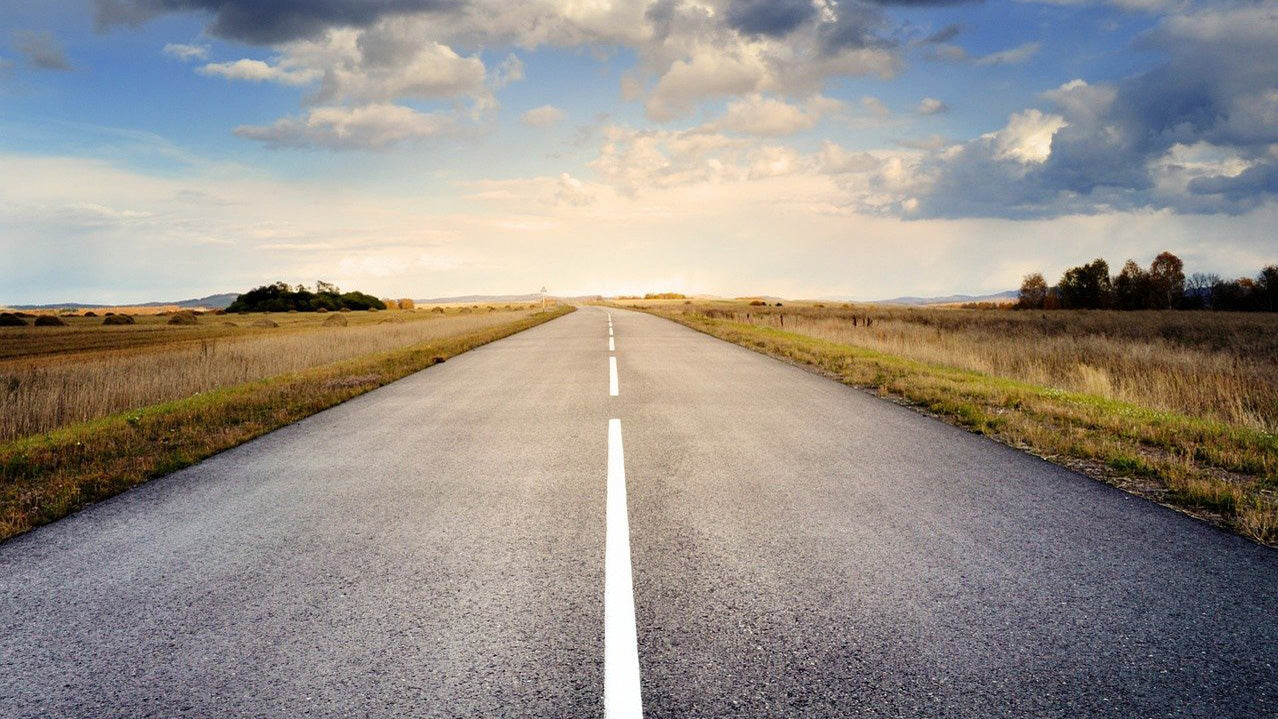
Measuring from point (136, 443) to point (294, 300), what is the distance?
293ft

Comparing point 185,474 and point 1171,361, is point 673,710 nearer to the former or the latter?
point 185,474

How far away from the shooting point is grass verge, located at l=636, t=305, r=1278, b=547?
5359mm

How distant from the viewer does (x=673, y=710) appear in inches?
99.0

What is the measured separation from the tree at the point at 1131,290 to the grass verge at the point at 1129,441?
90.6 m

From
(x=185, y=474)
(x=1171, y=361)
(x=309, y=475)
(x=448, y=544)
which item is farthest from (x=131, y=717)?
(x=1171, y=361)

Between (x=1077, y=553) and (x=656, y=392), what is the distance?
24.9ft

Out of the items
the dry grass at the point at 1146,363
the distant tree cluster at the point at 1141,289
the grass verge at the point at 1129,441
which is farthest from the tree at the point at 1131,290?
the grass verge at the point at 1129,441

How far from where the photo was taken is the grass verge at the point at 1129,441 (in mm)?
5359

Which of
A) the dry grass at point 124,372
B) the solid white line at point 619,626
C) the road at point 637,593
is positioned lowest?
the road at point 637,593

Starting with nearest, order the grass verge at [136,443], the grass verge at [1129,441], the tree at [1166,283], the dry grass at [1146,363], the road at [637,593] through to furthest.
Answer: the road at [637,593], the grass verge at [1129,441], the grass verge at [136,443], the dry grass at [1146,363], the tree at [1166,283]

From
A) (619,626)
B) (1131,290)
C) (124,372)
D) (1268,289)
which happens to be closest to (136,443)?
(619,626)

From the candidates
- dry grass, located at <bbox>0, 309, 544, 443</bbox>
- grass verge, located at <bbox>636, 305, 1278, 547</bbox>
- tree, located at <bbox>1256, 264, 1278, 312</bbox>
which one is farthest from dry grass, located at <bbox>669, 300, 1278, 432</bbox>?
tree, located at <bbox>1256, 264, 1278, 312</bbox>

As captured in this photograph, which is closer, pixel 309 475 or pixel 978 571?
pixel 978 571

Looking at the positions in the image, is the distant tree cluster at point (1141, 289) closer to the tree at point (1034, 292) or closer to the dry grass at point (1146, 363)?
the tree at point (1034, 292)
